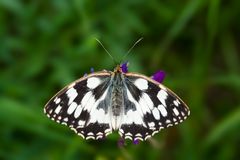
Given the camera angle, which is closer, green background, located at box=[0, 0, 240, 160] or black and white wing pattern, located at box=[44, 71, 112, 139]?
black and white wing pattern, located at box=[44, 71, 112, 139]

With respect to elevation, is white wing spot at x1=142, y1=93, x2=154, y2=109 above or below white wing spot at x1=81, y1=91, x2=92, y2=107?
below

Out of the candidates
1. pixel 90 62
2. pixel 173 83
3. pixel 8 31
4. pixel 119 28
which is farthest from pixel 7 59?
pixel 173 83

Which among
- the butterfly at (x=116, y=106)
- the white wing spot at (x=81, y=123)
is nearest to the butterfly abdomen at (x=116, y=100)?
the butterfly at (x=116, y=106)

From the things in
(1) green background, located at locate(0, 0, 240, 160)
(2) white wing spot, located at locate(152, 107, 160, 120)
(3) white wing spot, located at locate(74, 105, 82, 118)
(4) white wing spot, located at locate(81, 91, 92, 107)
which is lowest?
(2) white wing spot, located at locate(152, 107, 160, 120)

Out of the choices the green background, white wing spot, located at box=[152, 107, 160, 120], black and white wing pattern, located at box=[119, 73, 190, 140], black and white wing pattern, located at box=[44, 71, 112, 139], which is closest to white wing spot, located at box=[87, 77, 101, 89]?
black and white wing pattern, located at box=[44, 71, 112, 139]

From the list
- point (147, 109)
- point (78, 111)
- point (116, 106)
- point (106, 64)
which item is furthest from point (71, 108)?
point (106, 64)

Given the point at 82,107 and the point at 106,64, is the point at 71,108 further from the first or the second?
the point at 106,64

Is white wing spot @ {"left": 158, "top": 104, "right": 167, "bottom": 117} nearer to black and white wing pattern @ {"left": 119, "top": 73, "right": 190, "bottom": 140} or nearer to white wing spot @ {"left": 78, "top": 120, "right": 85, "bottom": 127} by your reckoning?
black and white wing pattern @ {"left": 119, "top": 73, "right": 190, "bottom": 140}
